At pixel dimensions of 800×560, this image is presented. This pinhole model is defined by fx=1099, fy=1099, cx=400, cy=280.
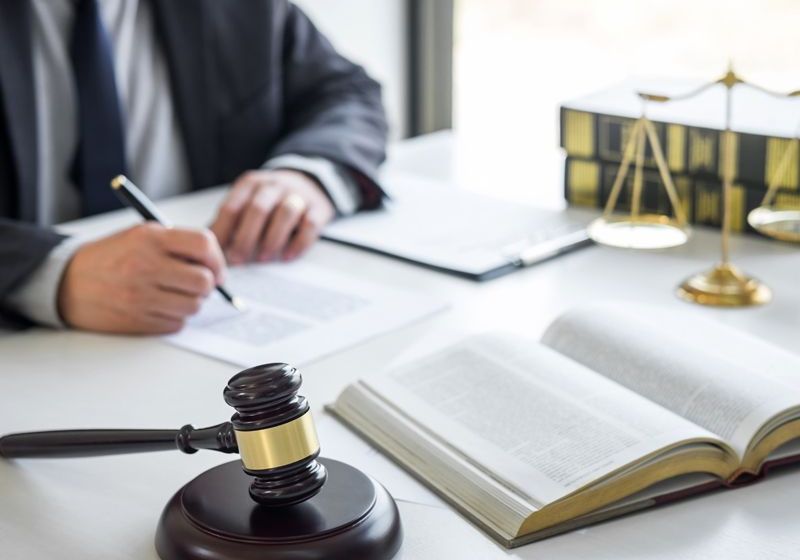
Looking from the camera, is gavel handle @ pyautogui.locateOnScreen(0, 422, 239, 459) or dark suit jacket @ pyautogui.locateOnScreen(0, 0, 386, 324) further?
dark suit jacket @ pyautogui.locateOnScreen(0, 0, 386, 324)

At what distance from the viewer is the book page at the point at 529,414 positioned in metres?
0.84

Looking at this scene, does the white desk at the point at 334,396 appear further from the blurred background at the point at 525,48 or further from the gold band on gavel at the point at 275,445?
the blurred background at the point at 525,48

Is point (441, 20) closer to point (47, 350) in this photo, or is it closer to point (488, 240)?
point (488, 240)

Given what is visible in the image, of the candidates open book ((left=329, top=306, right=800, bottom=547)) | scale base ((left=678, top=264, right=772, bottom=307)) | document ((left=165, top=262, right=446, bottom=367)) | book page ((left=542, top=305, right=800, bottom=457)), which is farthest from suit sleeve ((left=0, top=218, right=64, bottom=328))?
scale base ((left=678, top=264, right=772, bottom=307))

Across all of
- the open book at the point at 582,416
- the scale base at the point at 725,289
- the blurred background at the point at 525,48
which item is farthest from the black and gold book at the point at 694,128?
the blurred background at the point at 525,48

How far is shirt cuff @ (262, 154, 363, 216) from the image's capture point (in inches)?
65.1

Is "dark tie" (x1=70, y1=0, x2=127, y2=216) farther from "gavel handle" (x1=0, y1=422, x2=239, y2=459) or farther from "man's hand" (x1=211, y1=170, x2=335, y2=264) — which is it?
"gavel handle" (x1=0, y1=422, x2=239, y2=459)

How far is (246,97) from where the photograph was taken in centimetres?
195

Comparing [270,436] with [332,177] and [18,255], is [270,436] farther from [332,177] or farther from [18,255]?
[332,177]

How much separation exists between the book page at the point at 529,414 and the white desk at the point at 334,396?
5cm

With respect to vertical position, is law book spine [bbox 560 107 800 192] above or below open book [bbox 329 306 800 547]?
above

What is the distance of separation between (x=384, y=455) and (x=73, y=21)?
3.69 ft

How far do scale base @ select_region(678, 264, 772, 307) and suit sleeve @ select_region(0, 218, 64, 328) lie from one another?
2.49ft

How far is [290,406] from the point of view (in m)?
0.75
